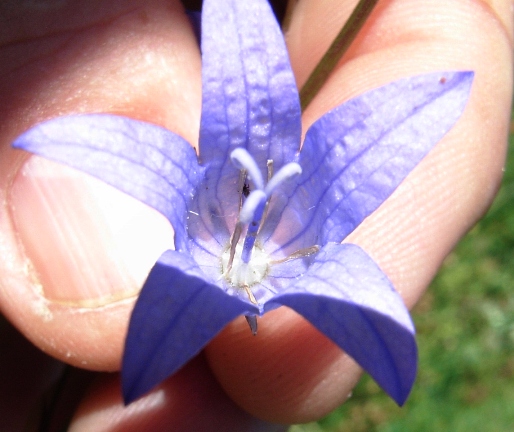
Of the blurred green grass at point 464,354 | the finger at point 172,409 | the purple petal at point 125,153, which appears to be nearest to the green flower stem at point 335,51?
the purple petal at point 125,153

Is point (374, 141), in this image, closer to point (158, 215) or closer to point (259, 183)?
point (259, 183)

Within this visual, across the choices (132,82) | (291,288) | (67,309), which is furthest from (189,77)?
(291,288)

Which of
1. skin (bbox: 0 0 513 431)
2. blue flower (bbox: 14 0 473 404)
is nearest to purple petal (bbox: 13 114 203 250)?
blue flower (bbox: 14 0 473 404)

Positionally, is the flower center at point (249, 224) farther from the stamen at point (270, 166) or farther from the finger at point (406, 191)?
the finger at point (406, 191)

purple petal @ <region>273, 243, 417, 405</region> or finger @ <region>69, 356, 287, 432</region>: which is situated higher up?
purple petal @ <region>273, 243, 417, 405</region>

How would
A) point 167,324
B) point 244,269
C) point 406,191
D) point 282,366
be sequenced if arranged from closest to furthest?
1. point 167,324
2. point 244,269
3. point 282,366
4. point 406,191

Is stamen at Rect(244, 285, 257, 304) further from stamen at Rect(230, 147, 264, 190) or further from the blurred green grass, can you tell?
the blurred green grass

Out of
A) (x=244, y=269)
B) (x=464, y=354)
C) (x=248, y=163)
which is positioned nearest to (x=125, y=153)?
(x=248, y=163)
